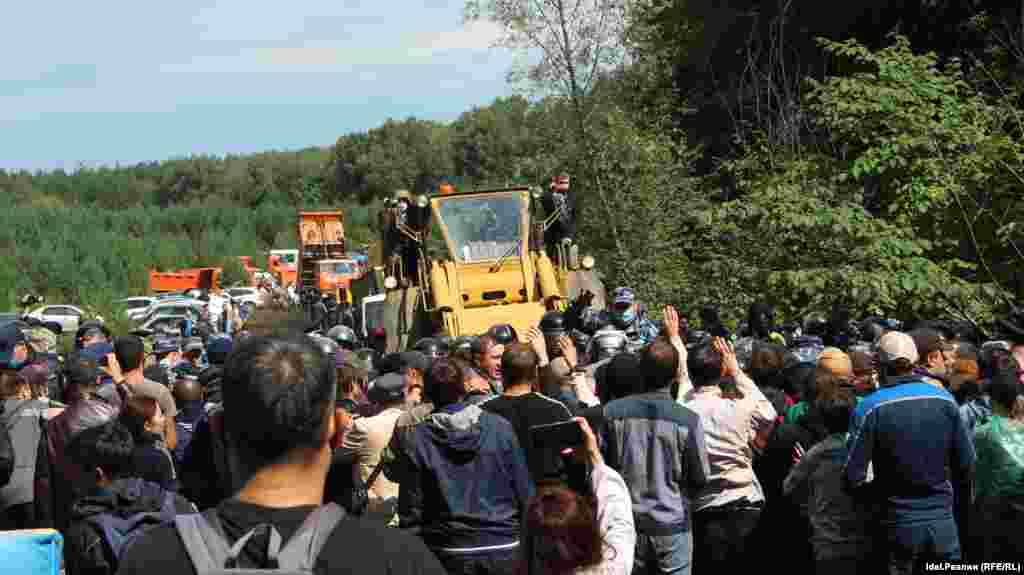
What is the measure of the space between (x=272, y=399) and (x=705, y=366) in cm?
485

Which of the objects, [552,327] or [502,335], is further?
[552,327]

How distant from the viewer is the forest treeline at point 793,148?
14.0 m

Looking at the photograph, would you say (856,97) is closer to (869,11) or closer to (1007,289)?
(1007,289)

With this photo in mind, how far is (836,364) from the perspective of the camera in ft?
24.9

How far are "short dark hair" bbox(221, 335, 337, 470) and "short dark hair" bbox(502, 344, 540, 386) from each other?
3738 millimetres

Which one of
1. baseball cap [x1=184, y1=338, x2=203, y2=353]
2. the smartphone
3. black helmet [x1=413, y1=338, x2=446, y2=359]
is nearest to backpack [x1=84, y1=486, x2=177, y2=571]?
the smartphone

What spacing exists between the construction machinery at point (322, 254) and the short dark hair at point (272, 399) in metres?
39.5

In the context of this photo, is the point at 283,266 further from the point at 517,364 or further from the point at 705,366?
the point at 517,364

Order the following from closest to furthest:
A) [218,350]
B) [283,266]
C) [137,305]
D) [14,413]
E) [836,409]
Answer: [836,409], [14,413], [218,350], [137,305], [283,266]

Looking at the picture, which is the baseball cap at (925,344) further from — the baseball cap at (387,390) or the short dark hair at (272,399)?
the short dark hair at (272,399)

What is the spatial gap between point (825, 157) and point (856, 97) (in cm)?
120

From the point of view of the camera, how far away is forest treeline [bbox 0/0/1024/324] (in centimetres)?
1402

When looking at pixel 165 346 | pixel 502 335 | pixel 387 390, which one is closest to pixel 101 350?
pixel 165 346

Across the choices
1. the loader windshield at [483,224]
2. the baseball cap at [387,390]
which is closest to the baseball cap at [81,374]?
the baseball cap at [387,390]
